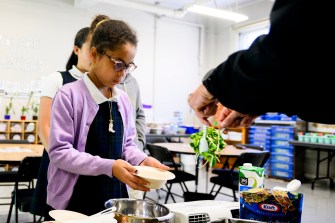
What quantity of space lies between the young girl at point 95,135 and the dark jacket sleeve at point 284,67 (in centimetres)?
56

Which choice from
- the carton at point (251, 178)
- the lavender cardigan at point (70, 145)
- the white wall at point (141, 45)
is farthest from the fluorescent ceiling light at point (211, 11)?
the carton at point (251, 178)

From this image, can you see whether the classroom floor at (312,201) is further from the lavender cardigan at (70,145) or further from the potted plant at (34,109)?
the lavender cardigan at (70,145)

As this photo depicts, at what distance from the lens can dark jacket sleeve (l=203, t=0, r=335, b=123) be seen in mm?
577

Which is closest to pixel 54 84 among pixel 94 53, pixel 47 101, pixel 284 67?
pixel 47 101

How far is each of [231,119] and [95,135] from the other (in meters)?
0.57

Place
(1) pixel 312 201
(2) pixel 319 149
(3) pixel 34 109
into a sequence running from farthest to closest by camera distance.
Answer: (3) pixel 34 109
(2) pixel 319 149
(1) pixel 312 201

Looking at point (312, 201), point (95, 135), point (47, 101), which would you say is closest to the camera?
point (95, 135)

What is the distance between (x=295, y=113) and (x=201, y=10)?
5.91 metres

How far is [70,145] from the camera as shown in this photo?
1.19 m

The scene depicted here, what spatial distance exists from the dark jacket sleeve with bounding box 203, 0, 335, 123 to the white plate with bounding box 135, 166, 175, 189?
0.44 metres

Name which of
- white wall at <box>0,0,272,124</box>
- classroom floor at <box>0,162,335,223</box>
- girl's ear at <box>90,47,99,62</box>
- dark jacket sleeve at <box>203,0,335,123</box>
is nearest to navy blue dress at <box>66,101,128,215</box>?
girl's ear at <box>90,47,99,62</box>

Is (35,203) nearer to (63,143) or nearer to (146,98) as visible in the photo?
(63,143)

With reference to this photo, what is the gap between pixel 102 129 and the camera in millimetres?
1322

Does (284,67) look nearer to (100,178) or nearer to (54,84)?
(100,178)
